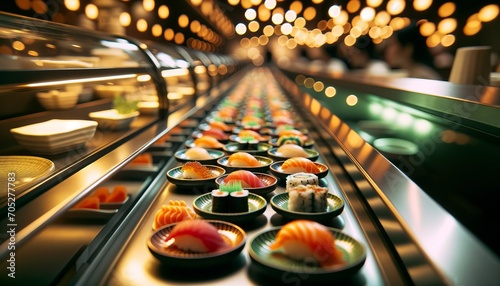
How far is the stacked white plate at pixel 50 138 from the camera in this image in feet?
5.70

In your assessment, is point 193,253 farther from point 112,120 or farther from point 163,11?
point 163,11

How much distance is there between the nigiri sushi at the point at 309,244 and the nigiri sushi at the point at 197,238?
0.17 meters

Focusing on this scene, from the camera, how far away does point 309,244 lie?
3.50 ft

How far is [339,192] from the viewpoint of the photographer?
178cm

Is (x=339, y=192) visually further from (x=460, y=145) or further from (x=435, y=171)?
(x=460, y=145)

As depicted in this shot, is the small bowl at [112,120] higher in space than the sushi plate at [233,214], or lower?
higher

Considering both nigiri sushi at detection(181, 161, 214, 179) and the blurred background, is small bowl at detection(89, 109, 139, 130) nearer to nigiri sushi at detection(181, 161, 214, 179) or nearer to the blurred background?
nigiri sushi at detection(181, 161, 214, 179)

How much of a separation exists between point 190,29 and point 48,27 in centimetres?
1110

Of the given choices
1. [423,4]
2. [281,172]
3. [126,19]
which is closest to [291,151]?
[281,172]

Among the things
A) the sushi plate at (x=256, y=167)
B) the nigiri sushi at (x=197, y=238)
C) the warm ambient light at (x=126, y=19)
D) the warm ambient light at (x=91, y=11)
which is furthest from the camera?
the warm ambient light at (x=126, y=19)

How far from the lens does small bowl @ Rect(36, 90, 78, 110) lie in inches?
104

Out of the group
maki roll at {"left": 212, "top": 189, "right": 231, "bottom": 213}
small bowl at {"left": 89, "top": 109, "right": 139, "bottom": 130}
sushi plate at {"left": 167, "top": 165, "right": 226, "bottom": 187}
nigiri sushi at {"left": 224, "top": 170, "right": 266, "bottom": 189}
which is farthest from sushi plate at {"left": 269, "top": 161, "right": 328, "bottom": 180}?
small bowl at {"left": 89, "top": 109, "right": 139, "bottom": 130}

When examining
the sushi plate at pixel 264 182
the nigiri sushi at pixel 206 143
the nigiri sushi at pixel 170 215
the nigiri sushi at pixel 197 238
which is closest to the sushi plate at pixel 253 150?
the nigiri sushi at pixel 206 143

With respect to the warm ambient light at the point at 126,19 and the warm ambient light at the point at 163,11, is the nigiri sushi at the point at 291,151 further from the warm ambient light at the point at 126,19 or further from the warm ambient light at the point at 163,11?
the warm ambient light at the point at 163,11
